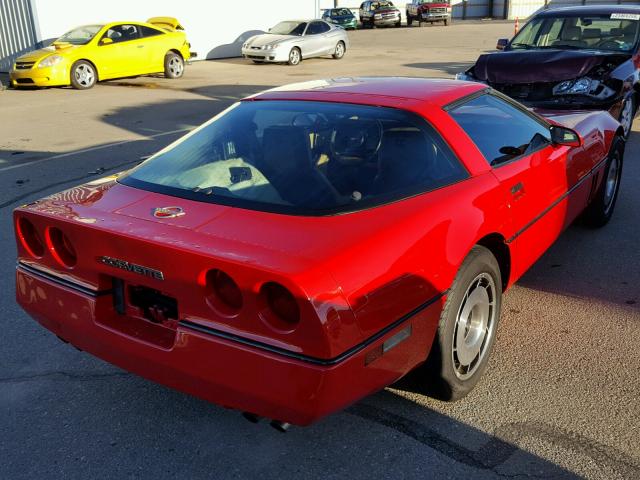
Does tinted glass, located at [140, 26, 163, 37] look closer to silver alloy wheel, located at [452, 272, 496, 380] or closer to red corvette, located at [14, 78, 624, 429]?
red corvette, located at [14, 78, 624, 429]

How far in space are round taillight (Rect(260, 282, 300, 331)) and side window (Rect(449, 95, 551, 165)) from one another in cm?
160

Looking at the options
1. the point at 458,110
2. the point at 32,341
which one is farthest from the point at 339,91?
the point at 32,341

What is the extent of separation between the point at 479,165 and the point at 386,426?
4.43 ft

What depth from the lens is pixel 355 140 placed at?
3154 millimetres

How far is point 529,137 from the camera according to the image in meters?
3.94

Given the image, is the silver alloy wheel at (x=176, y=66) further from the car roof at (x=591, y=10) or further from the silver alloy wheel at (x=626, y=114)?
the silver alloy wheel at (x=626, y=114)

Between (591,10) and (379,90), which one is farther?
(591,10)

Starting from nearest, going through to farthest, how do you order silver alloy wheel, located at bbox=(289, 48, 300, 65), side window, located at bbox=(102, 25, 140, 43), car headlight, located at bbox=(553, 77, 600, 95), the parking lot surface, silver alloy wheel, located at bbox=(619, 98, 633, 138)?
1. the parking lot surface
2. car headlight, located at bbox=(553, 77, 600, 95)
3. silver alloy wheel, located at bbox=(619, 98, 633, 138)
4. side window, located at bbox=(102, 25, 140, 43)
5. silver alloy wheel, located at bbox=(289, 48, 300, 65)

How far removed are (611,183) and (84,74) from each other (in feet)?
42.5

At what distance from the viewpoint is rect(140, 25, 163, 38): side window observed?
16.4 metres

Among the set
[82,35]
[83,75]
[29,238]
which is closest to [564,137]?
[29,238]

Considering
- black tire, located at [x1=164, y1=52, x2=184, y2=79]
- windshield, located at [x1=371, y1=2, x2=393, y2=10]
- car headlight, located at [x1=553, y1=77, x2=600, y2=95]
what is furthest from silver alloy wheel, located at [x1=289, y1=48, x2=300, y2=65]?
windshield, located at [x1=371, y1=2, x2=393, y2=10]

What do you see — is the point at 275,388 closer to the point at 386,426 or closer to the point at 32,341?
the point at 386,426

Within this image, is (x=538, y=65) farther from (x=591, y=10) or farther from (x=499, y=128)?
(x=499, y=128)
